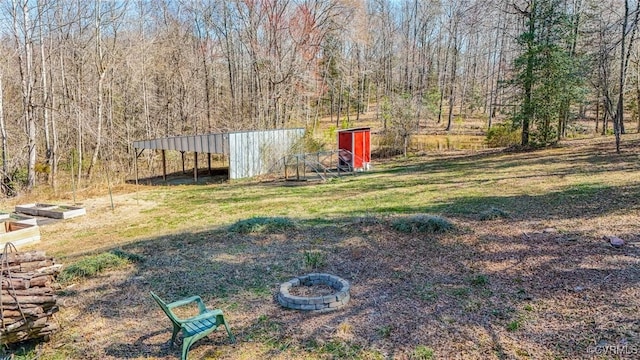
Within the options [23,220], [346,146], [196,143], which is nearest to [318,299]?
[23,220]

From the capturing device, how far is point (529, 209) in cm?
698

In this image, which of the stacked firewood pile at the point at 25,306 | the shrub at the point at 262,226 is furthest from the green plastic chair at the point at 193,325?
the shrub at the point at 262,226

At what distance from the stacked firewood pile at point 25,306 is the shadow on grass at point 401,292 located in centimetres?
61

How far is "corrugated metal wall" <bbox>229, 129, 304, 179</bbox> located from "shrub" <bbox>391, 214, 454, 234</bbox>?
10533 mm

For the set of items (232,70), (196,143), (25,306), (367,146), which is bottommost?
(25,306)

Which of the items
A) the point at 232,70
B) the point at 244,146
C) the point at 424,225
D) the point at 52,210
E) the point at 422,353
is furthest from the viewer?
the point at 232,70

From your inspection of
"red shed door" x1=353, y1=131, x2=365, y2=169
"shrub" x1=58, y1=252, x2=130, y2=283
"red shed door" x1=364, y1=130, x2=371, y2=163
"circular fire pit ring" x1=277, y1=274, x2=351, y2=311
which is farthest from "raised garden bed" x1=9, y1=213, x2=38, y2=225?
"red shed door" x1=364, y1=130, x2=371, y2=163

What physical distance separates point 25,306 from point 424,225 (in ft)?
16.4

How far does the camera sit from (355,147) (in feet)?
53.8

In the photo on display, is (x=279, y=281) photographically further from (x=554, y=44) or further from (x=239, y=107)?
(x=239, y=107)

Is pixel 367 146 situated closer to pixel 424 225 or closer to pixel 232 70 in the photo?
pixel 424 225

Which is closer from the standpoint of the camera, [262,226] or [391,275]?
[391,275]

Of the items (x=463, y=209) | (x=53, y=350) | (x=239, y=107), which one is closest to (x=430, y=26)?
(x=239, y=107)

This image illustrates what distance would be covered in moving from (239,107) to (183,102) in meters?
3.23
